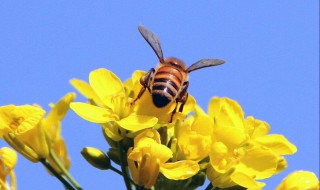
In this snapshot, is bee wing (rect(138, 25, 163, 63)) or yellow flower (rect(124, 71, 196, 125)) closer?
yellow flower (rect(124, 71, 196, 125))

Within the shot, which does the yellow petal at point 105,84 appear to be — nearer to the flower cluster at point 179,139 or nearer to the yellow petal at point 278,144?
the flower cluster at point 179,139

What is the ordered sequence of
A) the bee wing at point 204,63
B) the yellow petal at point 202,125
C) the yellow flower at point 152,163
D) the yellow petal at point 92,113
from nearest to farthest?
1. the yellow flower at point 152,163
2. the yellow petal at point 92,113
3. the yellow petal at point 202,125
4. the bee wing at point 204,63

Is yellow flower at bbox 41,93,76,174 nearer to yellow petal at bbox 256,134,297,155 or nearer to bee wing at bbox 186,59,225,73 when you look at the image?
bee wing at bbox 186,59,225,73

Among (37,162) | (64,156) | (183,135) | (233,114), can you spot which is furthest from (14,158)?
(233,114)

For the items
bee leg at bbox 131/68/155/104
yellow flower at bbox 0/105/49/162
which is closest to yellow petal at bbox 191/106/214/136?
bee leg at bbox 131/68/155/104

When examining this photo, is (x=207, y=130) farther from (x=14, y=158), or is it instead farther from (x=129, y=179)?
(x=14, y=158)

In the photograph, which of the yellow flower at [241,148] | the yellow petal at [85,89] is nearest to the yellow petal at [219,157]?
the yellow flower at [241,148]
